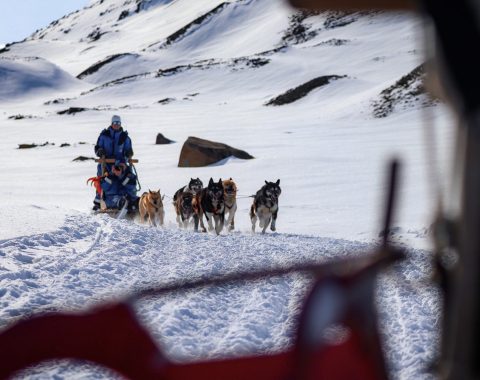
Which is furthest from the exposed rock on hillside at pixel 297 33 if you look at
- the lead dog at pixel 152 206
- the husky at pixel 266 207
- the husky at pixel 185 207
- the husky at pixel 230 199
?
the husky at pixel 266 207

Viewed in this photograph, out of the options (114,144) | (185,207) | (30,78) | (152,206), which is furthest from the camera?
(30,78)

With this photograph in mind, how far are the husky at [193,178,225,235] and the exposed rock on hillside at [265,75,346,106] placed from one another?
2876 centimetres

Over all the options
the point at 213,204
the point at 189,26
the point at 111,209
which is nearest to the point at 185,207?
the point at 213,204

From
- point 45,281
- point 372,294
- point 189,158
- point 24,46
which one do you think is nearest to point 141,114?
point 189,158

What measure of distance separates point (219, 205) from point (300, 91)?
3074 centimetres

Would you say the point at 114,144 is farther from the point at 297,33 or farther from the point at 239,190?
the point at 297,33

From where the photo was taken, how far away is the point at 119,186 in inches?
417

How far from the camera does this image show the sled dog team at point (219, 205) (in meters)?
9.02

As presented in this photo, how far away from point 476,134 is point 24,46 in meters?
106

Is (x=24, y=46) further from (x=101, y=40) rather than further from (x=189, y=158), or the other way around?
(x=189, y=158)

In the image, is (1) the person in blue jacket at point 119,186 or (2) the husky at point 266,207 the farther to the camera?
(1) the person in blue jacket at point 119,186

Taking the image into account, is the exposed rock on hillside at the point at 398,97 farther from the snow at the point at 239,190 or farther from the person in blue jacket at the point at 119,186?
the person in blue jacket at the point at 119,186

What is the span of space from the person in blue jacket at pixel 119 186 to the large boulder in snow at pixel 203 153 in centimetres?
792

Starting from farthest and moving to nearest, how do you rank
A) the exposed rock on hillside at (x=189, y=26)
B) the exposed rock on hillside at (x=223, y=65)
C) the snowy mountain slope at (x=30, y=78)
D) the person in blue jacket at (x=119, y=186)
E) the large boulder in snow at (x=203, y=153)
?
the exposed rock on hillside at (x=189, y=26) < the snowy mountain slope at (x=30, y=78) < the exposed rock on hillside at (x=223, y=65) < the large boulder in snow at (x=203, y=153) < the person in blue jacket at (x=119, y=186)
